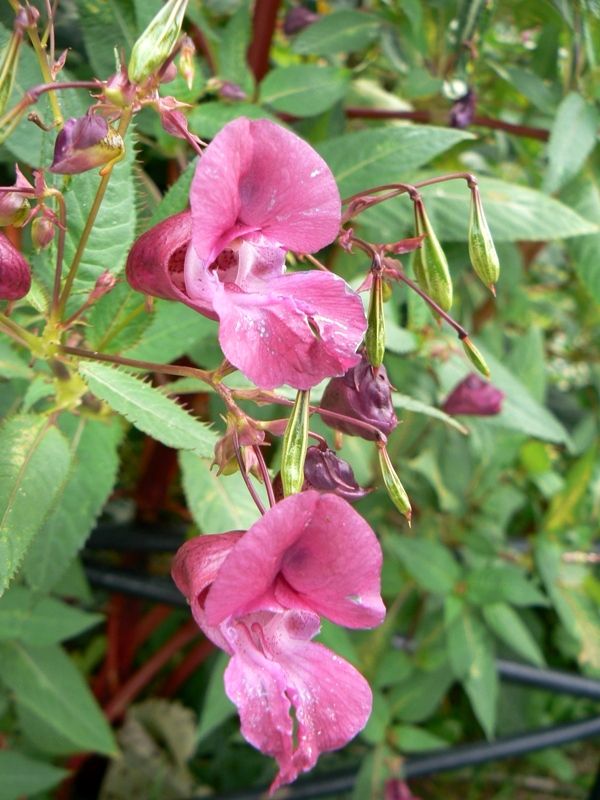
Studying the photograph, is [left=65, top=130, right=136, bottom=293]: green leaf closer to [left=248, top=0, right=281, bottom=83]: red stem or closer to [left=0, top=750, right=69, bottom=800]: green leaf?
[left=248, top=0, right=281, bottom=83]: red stem

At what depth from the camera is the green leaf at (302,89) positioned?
0.89 m

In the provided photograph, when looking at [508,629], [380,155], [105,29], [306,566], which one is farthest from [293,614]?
[508,629]

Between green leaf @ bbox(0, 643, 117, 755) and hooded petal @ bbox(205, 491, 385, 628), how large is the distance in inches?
24.6

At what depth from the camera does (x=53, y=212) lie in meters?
0.51

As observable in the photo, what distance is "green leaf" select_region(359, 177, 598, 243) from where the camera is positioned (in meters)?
0.89

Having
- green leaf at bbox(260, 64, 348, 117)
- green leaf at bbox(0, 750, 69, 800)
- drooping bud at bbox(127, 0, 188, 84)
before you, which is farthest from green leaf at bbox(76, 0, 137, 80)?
green leaf at bbox(0, 750, 69, 800)

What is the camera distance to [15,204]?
17.8 inches

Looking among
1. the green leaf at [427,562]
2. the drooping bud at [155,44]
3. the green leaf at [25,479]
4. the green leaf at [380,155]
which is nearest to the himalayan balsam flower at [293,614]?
the green leaf at [25,479]

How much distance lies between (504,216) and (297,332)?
558 mm

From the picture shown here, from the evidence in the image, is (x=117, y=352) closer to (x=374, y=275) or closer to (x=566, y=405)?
(x=374, y=275)

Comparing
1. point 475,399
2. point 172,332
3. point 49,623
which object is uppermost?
point 172,332

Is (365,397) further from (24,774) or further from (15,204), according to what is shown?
(24,774)

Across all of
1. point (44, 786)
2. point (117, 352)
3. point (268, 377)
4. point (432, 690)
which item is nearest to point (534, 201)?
point (117, 352)

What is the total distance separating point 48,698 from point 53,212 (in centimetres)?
64
